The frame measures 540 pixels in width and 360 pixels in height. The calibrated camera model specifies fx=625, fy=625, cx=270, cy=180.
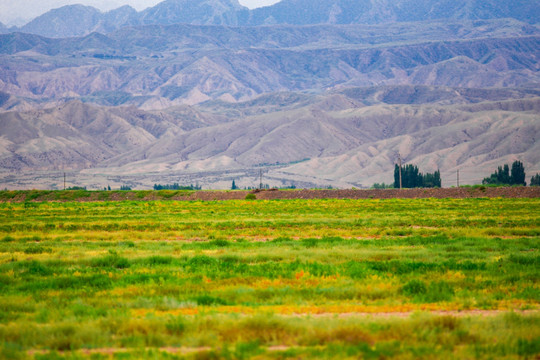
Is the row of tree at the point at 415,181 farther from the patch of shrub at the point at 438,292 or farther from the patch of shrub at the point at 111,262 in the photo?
the patch of shrub at the point at 438,292

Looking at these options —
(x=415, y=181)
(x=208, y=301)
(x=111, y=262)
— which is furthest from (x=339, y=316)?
(x=415, y=181)

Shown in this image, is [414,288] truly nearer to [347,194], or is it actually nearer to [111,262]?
[111,262]

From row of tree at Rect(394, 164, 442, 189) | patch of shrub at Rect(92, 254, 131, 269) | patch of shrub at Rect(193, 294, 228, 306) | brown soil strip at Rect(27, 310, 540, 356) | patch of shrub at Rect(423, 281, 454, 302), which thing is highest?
row of tree at Rect(394, 164, 442, 189)

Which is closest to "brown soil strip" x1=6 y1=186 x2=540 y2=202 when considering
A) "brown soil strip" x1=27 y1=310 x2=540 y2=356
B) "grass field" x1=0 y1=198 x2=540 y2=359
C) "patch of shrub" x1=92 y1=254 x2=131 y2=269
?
"grass field" x1=0 y1=198 x2=540 y2=359

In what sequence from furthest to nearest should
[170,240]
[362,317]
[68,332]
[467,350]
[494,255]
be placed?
[170,240]
[494,255]
[362,317]
[68,332]
[467,350]

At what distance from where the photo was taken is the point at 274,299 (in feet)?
48.6

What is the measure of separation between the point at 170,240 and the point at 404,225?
14155mm

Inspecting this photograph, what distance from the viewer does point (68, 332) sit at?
1204 centimetres

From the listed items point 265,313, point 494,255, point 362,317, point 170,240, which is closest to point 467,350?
point 362,317

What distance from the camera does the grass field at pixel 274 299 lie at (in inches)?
441

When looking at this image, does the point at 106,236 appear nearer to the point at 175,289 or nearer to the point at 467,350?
the point at 175,289

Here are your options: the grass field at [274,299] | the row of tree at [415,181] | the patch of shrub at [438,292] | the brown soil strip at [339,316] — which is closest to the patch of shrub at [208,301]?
the grass field at [274,299]

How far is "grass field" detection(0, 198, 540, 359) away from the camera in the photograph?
11.2 metres

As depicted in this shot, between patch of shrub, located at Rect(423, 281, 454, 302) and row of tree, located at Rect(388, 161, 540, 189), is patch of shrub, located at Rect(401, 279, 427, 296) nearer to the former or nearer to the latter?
patch of shrub, located at Rect(423, 281, 454, 302)
